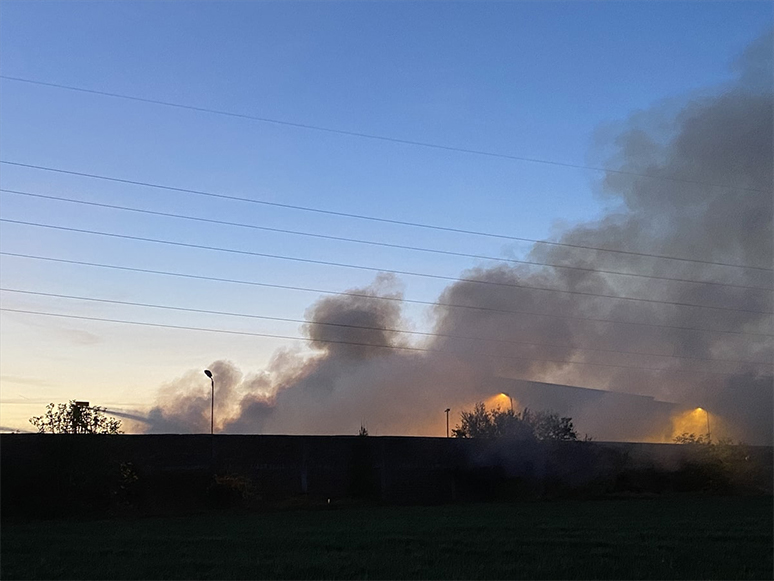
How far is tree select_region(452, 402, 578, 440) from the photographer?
50.9 metres

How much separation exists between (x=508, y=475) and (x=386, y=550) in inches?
1131

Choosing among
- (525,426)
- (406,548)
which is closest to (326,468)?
(525,426)

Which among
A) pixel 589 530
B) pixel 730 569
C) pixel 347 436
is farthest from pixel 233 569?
pixel 347 436

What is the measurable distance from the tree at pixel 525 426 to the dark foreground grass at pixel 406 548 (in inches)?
790

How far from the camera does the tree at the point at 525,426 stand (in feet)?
167

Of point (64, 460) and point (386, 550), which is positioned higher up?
point (64, 460)

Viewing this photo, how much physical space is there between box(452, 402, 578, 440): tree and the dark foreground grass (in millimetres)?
20054

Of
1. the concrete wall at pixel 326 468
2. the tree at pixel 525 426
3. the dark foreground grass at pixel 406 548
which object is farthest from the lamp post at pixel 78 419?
the tree at pixel 525 426

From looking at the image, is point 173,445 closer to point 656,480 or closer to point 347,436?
point 347,436

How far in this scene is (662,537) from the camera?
22.6 metres

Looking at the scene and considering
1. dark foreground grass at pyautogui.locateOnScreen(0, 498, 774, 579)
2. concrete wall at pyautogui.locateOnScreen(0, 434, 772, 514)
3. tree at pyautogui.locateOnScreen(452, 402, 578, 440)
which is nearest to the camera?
dark foreground grass at pyautogui.locateOnScreen(0, 498, 774, 579)

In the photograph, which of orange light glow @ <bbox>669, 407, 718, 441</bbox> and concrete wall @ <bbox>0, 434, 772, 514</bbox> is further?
orange light glow @ <bbox>669, 407, 718, 441</bbox>

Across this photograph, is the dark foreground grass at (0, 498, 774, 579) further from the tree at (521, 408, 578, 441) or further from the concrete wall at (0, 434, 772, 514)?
the tree at (521, 408, 578, 441)

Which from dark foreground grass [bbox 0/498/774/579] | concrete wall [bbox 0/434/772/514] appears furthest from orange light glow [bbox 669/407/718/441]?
dark foreground grass [bbox 0/498/774/579]
